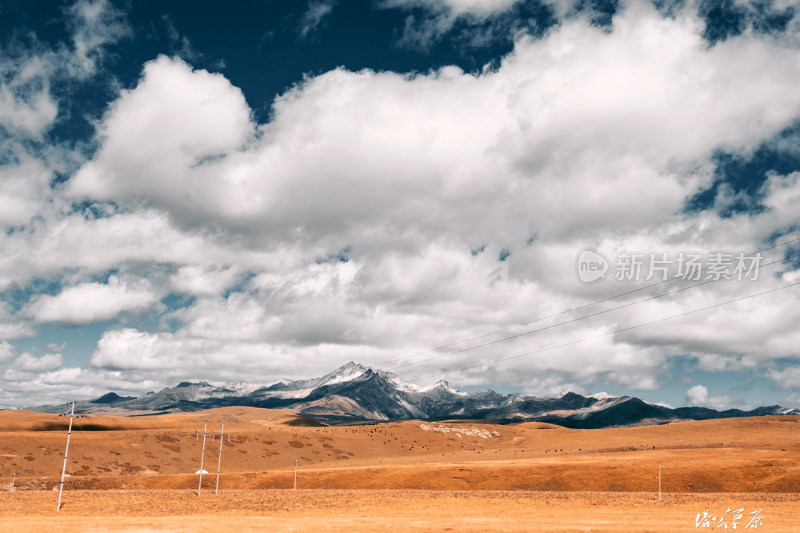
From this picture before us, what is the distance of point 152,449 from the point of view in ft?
496

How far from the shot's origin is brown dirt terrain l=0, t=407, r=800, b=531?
5347 cm

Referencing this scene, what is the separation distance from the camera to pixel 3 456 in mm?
127062

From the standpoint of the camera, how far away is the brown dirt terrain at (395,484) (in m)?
53.5

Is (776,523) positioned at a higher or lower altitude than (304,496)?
higher

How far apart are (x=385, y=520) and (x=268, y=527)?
1114 cm

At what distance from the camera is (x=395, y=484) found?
96.9 m

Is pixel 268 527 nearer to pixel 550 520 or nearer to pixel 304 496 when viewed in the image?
pixel 550 520

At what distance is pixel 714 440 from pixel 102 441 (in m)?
178

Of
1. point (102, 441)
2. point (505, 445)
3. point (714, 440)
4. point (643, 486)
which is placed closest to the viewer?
point (643, 486)

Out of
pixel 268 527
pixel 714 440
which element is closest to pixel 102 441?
pixel 268 527

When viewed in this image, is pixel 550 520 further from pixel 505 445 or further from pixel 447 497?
pixel 505 445

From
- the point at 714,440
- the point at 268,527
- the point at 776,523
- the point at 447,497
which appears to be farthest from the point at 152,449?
the point at 714,440

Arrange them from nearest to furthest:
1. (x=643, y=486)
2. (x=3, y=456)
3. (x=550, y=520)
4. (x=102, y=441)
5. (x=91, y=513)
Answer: (x=550, y=520) < (x=91, y=513) < (x=643, y=486) < (x=3, y=456) < (x=102, y=441)

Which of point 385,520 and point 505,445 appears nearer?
point 385,520
